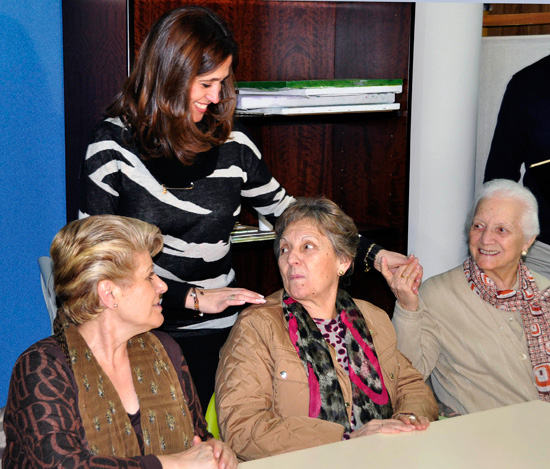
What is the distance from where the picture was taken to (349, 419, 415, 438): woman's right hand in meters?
2.02

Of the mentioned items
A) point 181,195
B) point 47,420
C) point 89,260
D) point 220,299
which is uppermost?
point 181,195

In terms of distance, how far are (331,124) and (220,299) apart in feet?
4.99

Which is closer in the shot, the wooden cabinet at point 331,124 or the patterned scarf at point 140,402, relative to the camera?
the patterned scarf at point 140,402

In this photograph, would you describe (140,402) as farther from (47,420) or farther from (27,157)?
(27,157)

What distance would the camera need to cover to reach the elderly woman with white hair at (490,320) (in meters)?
2.71

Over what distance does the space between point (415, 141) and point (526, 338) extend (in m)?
1.09

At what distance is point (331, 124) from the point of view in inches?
141

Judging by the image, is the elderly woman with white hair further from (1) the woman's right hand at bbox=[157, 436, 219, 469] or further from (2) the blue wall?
(2) the blue wall

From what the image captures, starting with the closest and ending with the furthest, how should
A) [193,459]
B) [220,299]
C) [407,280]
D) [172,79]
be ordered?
[193,459] < [172,79] < [220,299] < [407,280]

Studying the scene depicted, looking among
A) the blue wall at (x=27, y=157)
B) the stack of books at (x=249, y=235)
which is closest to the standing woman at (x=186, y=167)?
the stack of books at (x=249, y=235)

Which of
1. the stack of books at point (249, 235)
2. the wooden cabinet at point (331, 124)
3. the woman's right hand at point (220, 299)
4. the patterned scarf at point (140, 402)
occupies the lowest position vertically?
the patterned scarf at point (140, 402)

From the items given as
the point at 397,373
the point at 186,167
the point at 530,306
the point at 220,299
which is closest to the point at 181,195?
the point at 186,167

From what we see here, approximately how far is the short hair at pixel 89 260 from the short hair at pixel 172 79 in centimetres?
42

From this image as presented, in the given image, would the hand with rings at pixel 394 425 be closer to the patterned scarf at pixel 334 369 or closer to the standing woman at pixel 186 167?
the patterned scarf at pixel 334 369
